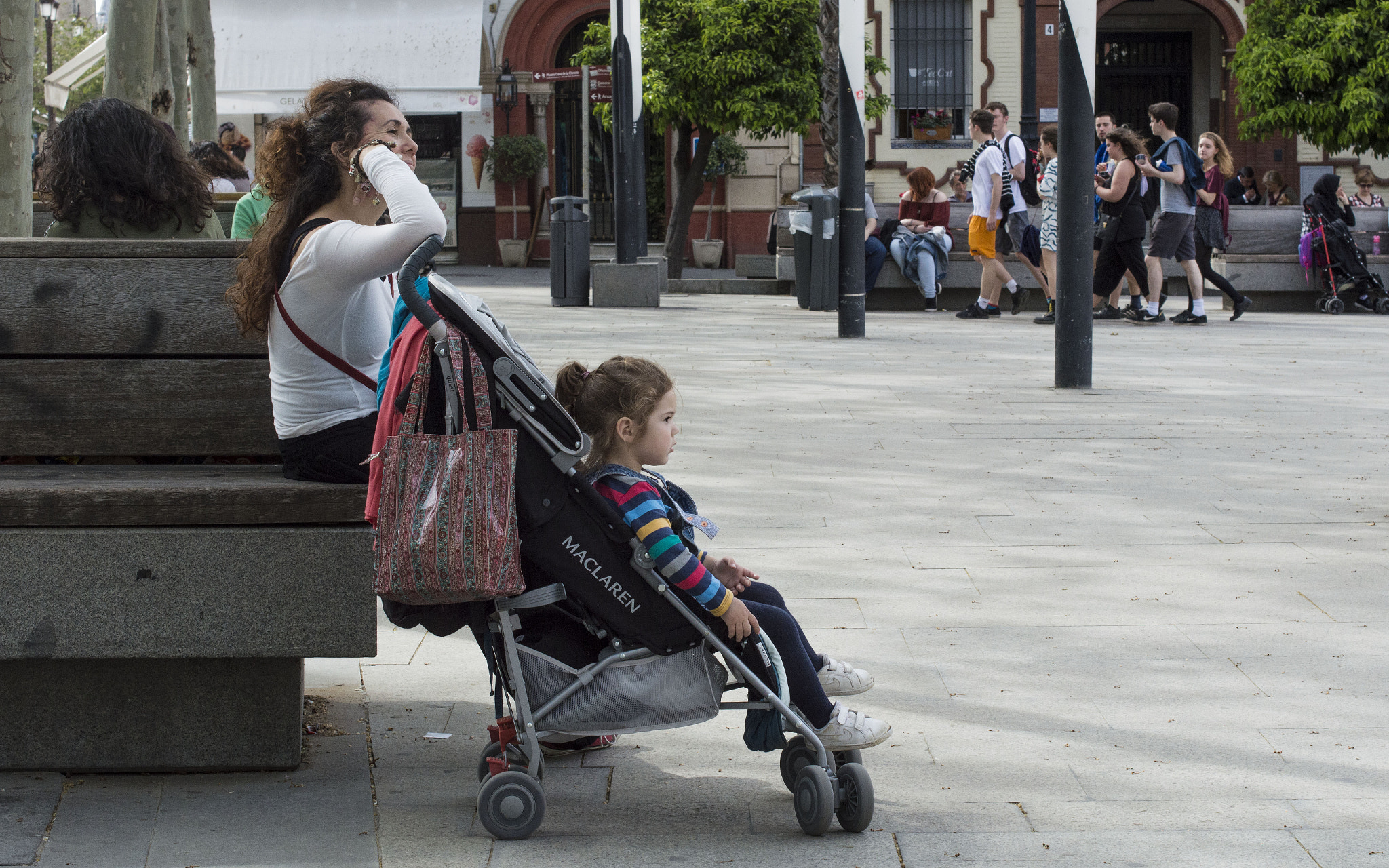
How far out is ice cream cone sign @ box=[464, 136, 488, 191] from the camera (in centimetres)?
3131

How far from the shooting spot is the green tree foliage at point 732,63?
21.8 metres

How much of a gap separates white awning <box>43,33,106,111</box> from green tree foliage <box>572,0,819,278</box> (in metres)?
8.26

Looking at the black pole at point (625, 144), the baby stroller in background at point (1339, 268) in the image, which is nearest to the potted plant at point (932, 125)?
the black pole at point (625, 144)

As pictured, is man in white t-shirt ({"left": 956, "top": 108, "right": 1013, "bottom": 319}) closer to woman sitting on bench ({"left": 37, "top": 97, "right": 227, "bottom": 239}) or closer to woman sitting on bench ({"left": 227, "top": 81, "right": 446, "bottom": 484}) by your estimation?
woman sitting on bench ({"left": 37, "top": 97, "right": 227, "bottom": 239})

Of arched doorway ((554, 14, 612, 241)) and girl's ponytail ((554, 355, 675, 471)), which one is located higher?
arched doorway ((554, 14, 612, 241))

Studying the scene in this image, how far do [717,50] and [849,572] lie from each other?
55.8 feet

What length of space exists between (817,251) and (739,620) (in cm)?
1459

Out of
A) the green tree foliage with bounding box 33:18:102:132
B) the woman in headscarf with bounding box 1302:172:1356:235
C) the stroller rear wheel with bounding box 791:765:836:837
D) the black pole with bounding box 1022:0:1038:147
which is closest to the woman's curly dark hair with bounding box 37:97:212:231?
the stroller rear wheel with bounding box 791:765:836:837

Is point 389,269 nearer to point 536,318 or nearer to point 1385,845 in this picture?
point 1385,845

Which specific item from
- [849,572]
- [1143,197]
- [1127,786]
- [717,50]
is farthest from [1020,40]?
[1127,786]

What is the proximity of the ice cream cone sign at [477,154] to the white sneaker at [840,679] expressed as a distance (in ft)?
92.3

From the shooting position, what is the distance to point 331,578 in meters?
3.66

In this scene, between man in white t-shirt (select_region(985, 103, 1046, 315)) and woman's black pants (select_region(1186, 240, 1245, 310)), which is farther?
woman's black pants (select_region(1186, 240, 1245, 310))

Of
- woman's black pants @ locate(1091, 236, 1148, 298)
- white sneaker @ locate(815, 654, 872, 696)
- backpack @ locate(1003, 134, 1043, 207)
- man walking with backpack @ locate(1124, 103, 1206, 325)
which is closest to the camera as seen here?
white sneaker @ locate(815, 654, 872, 696)
